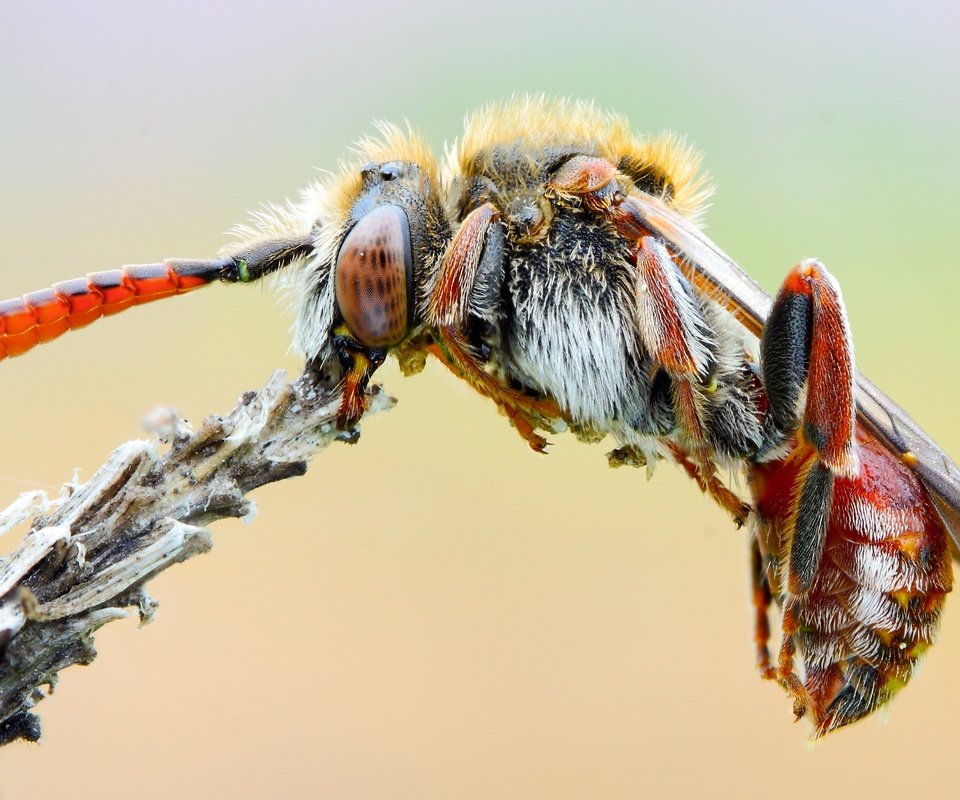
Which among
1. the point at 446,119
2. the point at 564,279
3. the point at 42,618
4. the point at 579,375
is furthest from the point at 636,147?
the point at 446,119

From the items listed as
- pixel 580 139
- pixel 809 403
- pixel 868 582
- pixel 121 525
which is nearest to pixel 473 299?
pixel 580 139

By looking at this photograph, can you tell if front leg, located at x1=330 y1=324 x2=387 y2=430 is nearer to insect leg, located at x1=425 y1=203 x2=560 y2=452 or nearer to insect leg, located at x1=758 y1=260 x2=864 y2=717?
insect leg, located at x1=425 y1=203 x2=560 y2=452

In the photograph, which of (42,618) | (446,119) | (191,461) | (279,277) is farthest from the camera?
(446,119)

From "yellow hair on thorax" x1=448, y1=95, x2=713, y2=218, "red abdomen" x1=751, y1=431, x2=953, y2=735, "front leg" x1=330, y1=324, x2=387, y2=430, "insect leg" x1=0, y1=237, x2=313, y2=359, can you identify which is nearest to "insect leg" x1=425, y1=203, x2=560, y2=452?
"front leg" x1=330, y1=324, x2=387, y2=430

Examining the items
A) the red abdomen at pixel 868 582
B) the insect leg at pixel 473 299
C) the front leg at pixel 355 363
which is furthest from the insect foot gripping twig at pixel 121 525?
the red abdomen at pixel 868 582

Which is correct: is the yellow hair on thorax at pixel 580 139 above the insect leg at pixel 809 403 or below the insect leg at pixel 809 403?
above

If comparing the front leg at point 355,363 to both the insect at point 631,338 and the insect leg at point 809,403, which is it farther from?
the insect leg at point 809,403

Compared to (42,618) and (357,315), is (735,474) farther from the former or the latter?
(42,618)
